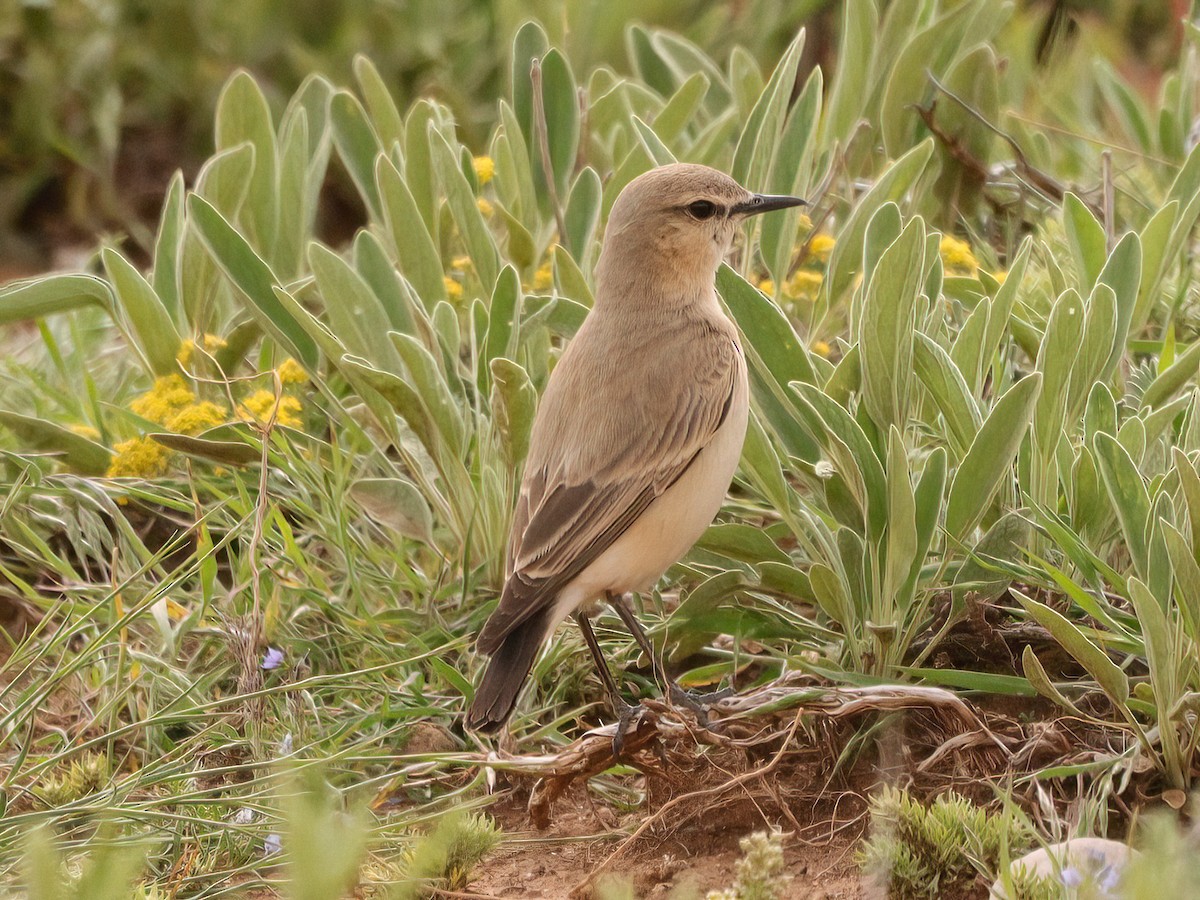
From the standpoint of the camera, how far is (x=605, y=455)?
3.81 m

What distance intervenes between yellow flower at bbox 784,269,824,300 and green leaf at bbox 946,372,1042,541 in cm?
152

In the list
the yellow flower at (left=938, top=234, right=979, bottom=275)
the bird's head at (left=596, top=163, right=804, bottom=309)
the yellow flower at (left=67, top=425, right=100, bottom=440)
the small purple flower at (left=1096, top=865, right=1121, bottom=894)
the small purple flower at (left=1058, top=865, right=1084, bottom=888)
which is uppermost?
the bird's head at (left=596, top=163, right=804, bottom=309)

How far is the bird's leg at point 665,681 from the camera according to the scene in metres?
3.64

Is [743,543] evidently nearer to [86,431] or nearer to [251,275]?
[251,275]

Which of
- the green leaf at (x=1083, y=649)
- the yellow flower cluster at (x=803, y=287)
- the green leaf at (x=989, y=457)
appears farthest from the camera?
the yellow flower cluster at (x=803, y=287)

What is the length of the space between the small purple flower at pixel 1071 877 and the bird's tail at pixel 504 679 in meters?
1.31

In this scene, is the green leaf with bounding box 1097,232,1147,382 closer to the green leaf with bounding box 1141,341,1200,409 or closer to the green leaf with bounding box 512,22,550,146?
the green leaf with bounding box 1141,341,1200,409

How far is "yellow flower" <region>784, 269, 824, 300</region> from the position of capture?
5.00 meters

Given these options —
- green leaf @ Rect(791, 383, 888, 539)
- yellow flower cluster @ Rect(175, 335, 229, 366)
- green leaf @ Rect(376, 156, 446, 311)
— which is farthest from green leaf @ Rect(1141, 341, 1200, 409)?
yellow flower cluster @ Rect(175, 335, 229, 366)

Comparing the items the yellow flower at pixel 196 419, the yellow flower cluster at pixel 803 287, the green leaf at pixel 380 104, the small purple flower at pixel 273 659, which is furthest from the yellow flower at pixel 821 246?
the small purple flower at pixel 273 659

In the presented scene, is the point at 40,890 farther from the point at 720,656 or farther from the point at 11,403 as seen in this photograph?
the point at 11,403

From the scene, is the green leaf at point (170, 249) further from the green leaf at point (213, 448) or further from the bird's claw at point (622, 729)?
the bird's claw at point (622, 729)

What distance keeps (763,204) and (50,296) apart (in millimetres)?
2236

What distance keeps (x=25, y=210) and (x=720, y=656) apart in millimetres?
5445
